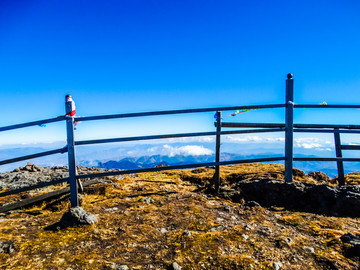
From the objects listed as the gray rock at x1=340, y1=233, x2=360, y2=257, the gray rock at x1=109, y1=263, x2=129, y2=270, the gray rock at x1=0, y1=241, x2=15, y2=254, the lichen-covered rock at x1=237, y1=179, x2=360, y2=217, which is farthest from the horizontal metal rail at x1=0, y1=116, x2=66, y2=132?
the gray rock at x1=340, y1=233, x2=360, y2=257

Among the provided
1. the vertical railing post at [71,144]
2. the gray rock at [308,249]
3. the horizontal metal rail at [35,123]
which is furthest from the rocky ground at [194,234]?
the horizontal metal rail at [35,123]

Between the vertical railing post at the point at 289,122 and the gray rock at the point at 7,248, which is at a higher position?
the vertical railing post at the point at 289,122

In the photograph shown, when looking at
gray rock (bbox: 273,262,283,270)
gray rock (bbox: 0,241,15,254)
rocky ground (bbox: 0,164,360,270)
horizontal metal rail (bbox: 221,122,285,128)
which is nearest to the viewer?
gray rock (bbox: 273,262,283,270)

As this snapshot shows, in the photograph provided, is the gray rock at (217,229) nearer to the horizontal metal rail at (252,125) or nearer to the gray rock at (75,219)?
the gray rock at (75,219)

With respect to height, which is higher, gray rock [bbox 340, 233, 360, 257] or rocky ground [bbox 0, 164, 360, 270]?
gray rock [bbox 340, 233, 360, 257]

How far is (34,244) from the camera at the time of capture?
8.80ft

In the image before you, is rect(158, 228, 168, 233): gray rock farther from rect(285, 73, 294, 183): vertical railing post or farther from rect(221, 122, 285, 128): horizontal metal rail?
rect(285, 73, 294, 183): vertical railing post

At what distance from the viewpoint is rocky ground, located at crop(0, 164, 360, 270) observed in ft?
7.26

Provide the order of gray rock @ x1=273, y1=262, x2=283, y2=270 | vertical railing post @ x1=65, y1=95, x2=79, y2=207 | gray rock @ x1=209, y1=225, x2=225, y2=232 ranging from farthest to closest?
vertical railing post @ x1=65, y1=95, x2=79, y2=207, gray rock @ x1=209, y1=225, x2=225, y2=232, gray rock @ x1=273, y1=262, x2=283, y2=270

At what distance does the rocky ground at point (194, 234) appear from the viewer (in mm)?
2213

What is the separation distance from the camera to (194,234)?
2.77m

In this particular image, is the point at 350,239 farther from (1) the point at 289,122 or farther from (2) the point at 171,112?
(2) the point at 171,112

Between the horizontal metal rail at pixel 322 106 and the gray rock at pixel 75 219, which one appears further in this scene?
the horizontal metal rail at pixel 322 106

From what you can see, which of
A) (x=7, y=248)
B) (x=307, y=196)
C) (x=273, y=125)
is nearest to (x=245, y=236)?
(x=307, y=196)
